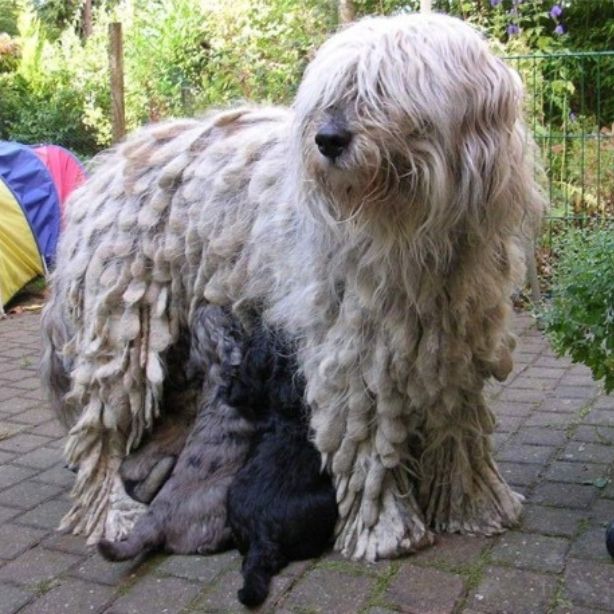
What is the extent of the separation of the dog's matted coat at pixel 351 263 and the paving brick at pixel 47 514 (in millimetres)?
137

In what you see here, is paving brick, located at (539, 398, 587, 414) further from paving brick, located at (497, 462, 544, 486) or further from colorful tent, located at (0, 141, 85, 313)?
colorful tent, located at (0, 141, 85, 313)

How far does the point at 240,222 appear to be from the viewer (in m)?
3.51

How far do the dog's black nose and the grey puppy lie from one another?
3.80 feet

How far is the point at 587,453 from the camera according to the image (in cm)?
418

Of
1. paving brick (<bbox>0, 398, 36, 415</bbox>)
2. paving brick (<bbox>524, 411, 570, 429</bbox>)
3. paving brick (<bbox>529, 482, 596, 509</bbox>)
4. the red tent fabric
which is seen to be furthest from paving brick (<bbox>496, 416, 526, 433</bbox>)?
the red tent fabric

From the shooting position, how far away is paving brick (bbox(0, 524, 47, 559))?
3580 mm

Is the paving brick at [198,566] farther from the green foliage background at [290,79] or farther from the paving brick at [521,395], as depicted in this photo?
the paving brick at [521,395]

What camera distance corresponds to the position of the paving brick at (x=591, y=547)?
3207 millimetres

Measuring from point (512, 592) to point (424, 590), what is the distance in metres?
0.29

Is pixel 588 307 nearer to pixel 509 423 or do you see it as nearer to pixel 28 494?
pixel 509 423

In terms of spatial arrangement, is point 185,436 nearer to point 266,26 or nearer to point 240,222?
point 240,222

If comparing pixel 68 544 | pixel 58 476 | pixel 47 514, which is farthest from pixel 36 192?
pixel 68 544

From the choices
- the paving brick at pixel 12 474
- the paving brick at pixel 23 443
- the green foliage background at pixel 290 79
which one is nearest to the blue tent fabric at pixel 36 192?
the green foliage background at pixel 290 79

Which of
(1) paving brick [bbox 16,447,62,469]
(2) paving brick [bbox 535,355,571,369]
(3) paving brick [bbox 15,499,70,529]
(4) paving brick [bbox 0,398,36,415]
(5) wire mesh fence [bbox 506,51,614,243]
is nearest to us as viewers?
(3) paving brick [bbox 15,499,70,529]
